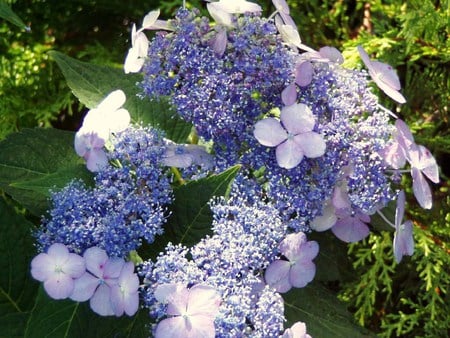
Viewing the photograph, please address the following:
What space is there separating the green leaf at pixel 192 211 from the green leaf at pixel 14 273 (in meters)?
0.28

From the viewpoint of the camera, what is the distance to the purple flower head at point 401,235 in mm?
1231

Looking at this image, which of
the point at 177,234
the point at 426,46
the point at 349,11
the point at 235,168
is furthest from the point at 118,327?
the point at 349,11

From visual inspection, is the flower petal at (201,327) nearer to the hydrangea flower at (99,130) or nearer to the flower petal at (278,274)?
the flower petal at (278,274)

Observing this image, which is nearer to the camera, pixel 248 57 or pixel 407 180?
pixel 248 57

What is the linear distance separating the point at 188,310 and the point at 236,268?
89 mm

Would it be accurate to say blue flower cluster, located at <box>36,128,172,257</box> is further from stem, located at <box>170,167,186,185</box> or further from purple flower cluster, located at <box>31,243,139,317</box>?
stem, located at <box>170,167,186,185</box>

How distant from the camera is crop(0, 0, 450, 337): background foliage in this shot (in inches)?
68.2

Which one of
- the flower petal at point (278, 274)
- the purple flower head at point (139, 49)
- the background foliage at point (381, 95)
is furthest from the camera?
the background foliage at point (381, 95)

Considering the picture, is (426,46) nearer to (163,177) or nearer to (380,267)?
(380,267)

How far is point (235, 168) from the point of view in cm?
109

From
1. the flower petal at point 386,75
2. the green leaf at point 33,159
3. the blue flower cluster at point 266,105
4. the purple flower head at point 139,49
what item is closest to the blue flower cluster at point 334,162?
the blue flower cluster at point 266,105

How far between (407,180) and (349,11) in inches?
21.3

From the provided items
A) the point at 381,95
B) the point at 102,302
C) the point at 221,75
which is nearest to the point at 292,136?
the point at 221,75

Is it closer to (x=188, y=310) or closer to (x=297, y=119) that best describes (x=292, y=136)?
(x=297, y=119)
